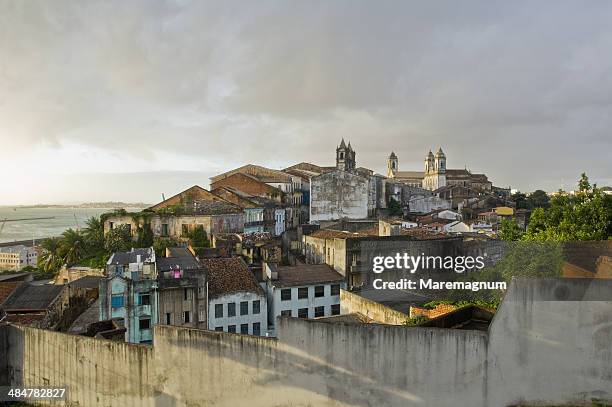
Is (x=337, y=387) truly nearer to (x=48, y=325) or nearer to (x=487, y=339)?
(x=487, y=339)

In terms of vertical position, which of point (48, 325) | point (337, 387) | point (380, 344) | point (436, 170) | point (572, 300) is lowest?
point (48, 325)

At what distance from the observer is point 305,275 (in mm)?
24422

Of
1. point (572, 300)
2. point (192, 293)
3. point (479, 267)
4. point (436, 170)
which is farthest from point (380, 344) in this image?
point (436, 170)

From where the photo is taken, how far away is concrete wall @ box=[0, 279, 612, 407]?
730 centimetres

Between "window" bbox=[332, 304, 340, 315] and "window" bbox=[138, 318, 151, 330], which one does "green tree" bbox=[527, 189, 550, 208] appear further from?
"window" bbox=[138, 318, 151, 330]

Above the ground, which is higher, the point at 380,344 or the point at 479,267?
the point at 479,267

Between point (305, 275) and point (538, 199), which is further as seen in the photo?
point (538, 199)

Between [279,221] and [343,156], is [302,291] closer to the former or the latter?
[279,221]

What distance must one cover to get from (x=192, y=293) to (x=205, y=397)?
11.9 m

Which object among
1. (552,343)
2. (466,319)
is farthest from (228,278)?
(552,343)

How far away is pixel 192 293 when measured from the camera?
66.0 feet

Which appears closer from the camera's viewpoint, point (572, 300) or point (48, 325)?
point (572, 300)

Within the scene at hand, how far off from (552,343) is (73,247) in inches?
1251

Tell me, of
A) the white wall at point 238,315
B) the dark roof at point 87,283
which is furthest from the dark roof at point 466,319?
the dark roof at point 87,283
